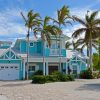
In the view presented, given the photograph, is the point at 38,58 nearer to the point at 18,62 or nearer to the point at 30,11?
the point at 18,62

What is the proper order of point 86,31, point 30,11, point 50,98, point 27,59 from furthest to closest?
point 86,31 → point 27,59 → point 30,11 → point 50,98

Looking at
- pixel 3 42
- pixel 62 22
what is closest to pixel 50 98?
pixel 62 22

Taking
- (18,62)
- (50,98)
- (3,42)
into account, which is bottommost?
(50,98)

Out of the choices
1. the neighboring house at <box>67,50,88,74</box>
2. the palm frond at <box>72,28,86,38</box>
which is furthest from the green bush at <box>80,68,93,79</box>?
the palm frond at <box>72,28,86,38</box>

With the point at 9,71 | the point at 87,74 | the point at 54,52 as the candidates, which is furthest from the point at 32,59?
the point at 87,74

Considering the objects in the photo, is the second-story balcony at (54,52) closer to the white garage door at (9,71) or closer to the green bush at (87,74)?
the green bush at (87,74)

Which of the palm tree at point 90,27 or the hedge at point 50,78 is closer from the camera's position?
the hedge at point 50,78

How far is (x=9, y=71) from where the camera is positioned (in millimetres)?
48250

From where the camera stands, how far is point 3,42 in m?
55.8

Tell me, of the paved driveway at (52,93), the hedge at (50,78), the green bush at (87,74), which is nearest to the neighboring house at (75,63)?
A: the green bush at (87,74)

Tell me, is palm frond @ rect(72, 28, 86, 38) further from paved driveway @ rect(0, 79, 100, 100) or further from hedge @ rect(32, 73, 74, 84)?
paved driveway @ rect(0, 79, 100, 100)

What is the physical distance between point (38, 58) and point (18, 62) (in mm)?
3004

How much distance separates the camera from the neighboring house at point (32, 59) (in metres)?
47.8

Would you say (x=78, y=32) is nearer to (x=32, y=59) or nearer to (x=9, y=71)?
(x=32, y=59)
